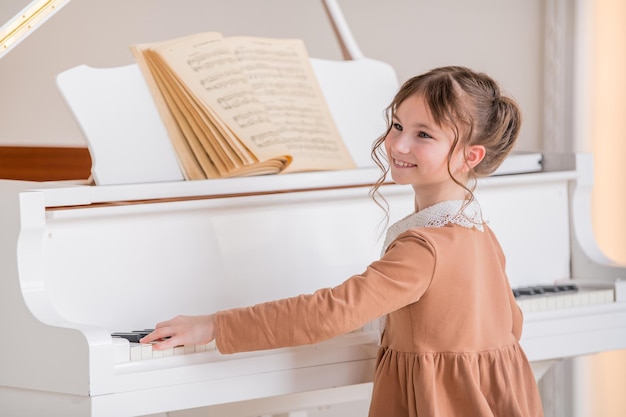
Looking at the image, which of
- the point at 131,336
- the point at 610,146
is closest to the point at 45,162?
the point at 131,336

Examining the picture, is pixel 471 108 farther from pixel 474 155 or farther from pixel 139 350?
pixel 139 350

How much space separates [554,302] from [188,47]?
104cm

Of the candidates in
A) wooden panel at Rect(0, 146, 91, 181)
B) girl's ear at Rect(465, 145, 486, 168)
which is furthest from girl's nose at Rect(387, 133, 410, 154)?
wooden panel at Rect(0, 146, 91, 181)

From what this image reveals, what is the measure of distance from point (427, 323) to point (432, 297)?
5 centimetres

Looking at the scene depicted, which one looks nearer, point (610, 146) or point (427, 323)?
point (427, 323)

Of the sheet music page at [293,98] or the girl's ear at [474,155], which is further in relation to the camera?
the sheet music page at [293,98]

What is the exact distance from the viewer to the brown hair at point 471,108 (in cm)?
193

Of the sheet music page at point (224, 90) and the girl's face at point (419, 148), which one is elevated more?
the sheet music page at point (224, 90)

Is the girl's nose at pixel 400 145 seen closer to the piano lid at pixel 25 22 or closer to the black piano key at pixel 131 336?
the black piano key at pixel 131 336

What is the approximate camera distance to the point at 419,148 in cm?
195

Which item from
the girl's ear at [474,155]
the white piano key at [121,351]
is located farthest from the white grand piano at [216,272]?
the girl's ear at [474,155]

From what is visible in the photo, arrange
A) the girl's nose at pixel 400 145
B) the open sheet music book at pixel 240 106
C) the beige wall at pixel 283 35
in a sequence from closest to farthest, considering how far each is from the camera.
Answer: the girl's nose at pixel 400 145
the open sheet music book at pixel 240 106
the beige wall at pixel 283 35

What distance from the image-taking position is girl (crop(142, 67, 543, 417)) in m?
1.86

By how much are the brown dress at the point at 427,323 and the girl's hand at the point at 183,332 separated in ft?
0.09
